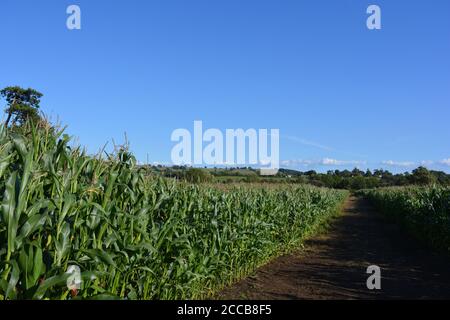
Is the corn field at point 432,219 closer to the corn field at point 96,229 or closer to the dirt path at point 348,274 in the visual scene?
the dirt path at point 348,274

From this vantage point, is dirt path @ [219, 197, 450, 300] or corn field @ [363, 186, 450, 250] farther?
corn field @ [363, 186, 450, 250]

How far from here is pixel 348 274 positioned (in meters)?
9.73

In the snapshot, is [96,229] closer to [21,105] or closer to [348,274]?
[21,105]

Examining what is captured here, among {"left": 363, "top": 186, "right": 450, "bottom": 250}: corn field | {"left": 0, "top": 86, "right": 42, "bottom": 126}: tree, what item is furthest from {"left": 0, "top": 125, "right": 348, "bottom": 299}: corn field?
{"left": 363, "top": 186, "right": 450, "bottom": 250}: corn field

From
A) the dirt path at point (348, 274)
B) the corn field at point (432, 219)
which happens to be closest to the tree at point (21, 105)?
the dirt path at point (348, 274)

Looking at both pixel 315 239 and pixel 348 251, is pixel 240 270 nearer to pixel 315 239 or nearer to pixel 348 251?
pixel 348 251

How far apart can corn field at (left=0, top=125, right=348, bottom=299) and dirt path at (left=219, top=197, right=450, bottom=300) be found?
1002 millimetres

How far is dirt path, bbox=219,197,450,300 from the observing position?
779 centimetres

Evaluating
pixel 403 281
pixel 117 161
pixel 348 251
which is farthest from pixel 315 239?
pixel 117 161

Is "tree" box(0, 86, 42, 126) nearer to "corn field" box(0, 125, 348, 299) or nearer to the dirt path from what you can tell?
"corn field" box(0, 125, 348, 299)

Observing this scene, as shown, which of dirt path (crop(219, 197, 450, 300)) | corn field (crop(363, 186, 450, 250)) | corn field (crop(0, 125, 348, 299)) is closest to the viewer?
corn field (crop(0, 125, 348, 299))
